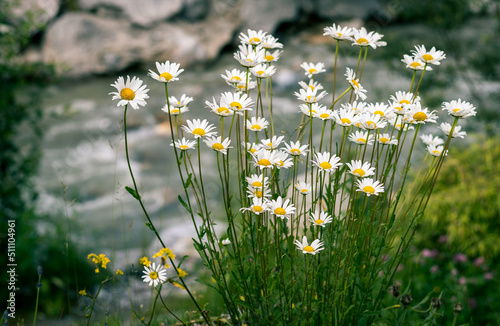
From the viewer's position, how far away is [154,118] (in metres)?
6.75

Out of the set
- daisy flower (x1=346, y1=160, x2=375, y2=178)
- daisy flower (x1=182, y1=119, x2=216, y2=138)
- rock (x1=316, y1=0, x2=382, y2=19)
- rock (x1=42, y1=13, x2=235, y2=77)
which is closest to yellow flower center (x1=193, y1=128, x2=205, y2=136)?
daisy flower (x1=182, y1=119, x2=216, y2=138)

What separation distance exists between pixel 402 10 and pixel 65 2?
588 cm

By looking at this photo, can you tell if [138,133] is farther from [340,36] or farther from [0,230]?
[340,36]

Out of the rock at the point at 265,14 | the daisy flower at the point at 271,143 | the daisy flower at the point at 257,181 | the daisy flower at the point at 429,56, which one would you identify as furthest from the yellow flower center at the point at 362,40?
the rock at the point at 265,14

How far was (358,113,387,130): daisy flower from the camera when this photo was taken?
4.19 ft

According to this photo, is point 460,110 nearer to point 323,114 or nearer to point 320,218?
point 323,114

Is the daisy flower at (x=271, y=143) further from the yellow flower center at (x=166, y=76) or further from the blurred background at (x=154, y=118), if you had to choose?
the blurred background at (x=154, y=118)

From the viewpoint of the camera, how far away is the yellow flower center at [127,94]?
3.67ft

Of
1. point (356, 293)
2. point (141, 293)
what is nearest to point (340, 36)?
point (356, 293)

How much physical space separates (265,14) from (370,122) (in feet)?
26.2

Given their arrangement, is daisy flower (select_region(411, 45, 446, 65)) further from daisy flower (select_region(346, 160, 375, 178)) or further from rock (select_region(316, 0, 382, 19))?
rock (select_region(316, 0, 382, 19))

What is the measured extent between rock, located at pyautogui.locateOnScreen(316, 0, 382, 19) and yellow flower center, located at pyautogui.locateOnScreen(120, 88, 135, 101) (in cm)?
874

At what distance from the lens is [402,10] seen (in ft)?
16.2

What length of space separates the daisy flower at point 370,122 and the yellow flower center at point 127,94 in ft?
1.91
